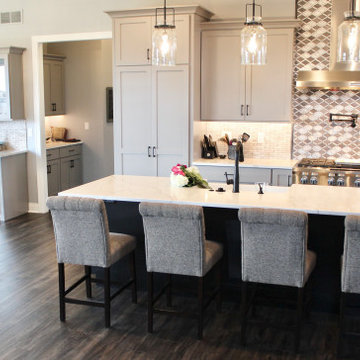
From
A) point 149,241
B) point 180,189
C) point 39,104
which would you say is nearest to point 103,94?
point 39,104

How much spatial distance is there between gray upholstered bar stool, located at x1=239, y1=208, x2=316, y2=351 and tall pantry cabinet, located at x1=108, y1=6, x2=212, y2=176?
2.72 m

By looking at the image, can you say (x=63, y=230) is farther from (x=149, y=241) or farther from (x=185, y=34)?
(x=185, y=34)

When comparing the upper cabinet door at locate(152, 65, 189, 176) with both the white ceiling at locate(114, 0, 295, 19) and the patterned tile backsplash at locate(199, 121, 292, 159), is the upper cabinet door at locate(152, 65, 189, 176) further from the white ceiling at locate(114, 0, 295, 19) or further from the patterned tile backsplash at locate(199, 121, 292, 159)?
the white ceiling at locate(114, 0, 295, 19)

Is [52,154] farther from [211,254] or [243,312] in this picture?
[243,312]

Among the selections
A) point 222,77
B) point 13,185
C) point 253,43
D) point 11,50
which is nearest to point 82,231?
point 253,43

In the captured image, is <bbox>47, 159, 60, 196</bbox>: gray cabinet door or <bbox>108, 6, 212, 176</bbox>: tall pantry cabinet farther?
<bbox>47, 159, 60, 196</bbox>: gray cabinet door

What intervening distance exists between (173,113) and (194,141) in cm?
40

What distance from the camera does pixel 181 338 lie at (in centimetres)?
360

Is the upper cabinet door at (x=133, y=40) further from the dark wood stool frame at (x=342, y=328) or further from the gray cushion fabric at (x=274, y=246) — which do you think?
the dark wood stool frame at (x=342, y=328)

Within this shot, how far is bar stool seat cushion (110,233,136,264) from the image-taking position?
12.2 ft

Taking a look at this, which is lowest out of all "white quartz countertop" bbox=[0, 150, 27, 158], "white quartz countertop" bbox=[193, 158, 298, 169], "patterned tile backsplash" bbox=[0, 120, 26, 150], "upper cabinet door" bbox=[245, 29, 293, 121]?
"white quartz countertop" bbox=[193, 158, 298, 169]

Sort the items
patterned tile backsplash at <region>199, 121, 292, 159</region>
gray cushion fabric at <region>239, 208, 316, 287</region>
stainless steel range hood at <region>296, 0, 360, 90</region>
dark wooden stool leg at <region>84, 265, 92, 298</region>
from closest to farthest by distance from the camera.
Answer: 1. gray cushion fabric at <region>239, 208, 316, 287</region>
2. dark wooden stool leg at <region>84, 265, 92, 298</region>
3. stainless steel range hood at <region>296, 0, 360, 90</region>
4. patterned tile backsplash at <region>199, 121, 292, 159</region>

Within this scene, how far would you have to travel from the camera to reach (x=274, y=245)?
10.7 ft

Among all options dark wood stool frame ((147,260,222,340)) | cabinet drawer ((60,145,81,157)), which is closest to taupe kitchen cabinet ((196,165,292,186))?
dark wood stool frame ((147,260,222,340))
